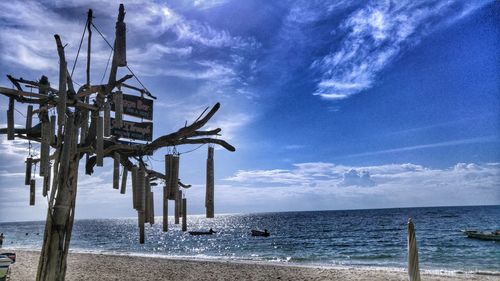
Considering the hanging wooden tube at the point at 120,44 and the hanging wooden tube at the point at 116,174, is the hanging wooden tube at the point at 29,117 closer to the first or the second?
the hanging wooden tube at the point at 116,174

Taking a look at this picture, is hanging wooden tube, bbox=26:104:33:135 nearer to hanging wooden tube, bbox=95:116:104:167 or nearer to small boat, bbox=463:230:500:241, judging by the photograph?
hanging wooden tube, bbox=95:116:104:167

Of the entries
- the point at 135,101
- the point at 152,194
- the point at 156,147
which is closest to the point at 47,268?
the point at 152,194

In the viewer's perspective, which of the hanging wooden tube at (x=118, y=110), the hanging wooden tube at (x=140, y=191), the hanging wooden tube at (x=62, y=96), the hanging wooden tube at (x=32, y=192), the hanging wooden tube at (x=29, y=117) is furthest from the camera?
the hanging wooden tube at (x=32, y=192)

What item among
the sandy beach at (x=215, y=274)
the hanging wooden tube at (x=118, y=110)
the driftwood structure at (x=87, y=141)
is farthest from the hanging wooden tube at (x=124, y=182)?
the sandy beach at (x=215, y=274)

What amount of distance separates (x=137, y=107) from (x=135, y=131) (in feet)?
1.66

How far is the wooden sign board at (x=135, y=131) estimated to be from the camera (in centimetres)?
830

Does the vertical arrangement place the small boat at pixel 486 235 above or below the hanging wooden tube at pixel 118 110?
below

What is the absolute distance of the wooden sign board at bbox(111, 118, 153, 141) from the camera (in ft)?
27.2

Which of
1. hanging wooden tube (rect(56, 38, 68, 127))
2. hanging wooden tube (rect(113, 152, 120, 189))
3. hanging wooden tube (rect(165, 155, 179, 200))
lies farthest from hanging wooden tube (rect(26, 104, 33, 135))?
hanging wooden tube (rect(165, 155, 179, 200))

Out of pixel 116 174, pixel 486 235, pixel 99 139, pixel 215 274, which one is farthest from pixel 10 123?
pixel 486 235

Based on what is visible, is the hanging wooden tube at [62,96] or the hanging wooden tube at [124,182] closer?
the hanging wooden tube at [62,96]

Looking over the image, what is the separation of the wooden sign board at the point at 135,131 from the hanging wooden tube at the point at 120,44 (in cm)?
201

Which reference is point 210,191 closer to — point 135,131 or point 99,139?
point 99,139

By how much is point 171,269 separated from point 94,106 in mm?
18476
